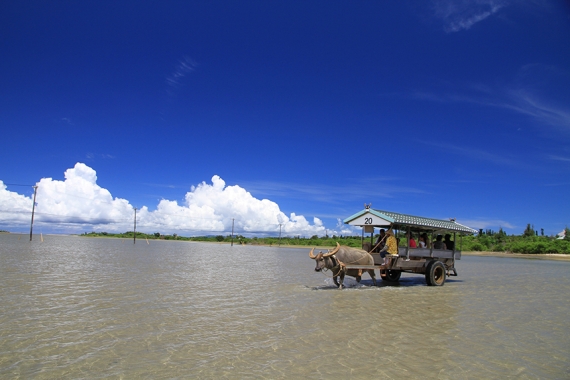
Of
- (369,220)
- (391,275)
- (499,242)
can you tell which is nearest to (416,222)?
(369,220)

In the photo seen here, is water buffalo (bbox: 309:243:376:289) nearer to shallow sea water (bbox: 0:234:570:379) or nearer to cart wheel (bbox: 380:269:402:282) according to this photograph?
shallow sea water (bbox: 0:234:570:379)

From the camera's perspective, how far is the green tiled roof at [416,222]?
13.2m

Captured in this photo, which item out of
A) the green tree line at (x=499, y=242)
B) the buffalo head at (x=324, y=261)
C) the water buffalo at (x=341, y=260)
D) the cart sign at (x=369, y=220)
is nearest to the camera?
the buffalo head at (x=324, y=261)

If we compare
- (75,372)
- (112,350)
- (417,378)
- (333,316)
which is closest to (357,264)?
(333,316)

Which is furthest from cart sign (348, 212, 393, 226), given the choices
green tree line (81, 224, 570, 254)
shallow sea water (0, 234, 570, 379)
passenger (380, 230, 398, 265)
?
green tree line (81, 224, 570, 254)

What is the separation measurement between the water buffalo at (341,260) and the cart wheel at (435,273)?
3.03 m

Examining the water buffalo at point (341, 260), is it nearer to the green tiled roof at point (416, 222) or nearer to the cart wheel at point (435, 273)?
the green tiled roof at point (416, 222)

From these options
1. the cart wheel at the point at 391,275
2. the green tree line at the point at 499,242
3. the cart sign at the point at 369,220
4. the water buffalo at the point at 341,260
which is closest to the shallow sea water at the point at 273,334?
the water buffalo at the point at 341,260

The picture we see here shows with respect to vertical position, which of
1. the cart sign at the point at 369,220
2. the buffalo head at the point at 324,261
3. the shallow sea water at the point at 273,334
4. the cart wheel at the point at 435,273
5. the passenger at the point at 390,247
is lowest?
the shallow sea water at the point at 273,334

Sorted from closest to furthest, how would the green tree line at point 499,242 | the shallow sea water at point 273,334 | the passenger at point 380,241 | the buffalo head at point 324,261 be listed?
the shallow sea water at point 273,334, the buffalo head at point 324,261, the passenger at point 380,241, the green tree line at point 499,242

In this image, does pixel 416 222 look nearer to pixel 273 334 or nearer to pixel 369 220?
pixel 369 220

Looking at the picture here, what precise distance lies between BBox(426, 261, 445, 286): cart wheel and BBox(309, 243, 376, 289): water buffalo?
3.03m

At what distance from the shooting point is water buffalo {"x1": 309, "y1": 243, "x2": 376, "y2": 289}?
40.4ft

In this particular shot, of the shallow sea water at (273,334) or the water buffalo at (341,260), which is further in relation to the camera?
the water buffalo at (341,260)
